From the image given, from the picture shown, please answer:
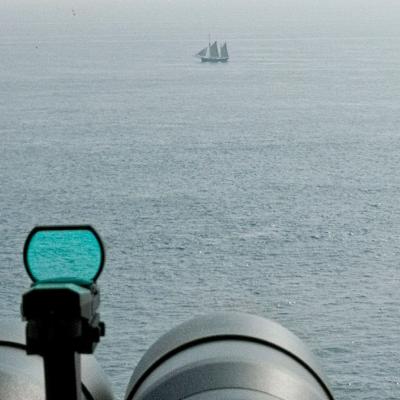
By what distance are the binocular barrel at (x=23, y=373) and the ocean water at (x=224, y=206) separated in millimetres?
37748

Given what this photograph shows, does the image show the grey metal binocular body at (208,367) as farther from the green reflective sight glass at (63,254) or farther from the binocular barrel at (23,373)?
the green reflective sight glass at (63,254)

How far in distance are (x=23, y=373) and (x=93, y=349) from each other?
195 centimetres

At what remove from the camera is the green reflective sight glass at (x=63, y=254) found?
3.51 metres

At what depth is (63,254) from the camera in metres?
3.55

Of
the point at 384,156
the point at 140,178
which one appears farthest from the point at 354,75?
the point at 140,178

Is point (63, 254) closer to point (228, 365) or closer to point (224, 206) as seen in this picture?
point (228, 365)

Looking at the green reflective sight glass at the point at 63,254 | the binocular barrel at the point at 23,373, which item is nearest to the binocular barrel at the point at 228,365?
the binocular barrel at the point at 23,373

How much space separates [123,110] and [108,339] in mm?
66691

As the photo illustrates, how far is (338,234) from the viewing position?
286 ft

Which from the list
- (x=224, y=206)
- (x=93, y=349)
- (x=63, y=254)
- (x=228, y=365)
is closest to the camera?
(x=93, y=349)

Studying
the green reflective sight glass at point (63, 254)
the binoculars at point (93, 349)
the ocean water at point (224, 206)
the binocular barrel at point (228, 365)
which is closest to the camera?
the binoculars at point (93, 349)

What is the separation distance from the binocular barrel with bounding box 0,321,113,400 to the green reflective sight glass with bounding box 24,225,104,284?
58.6 inches

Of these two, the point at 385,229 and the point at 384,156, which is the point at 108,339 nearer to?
the point at 385,229

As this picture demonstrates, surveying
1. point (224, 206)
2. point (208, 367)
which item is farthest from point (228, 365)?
point (224, 206)
